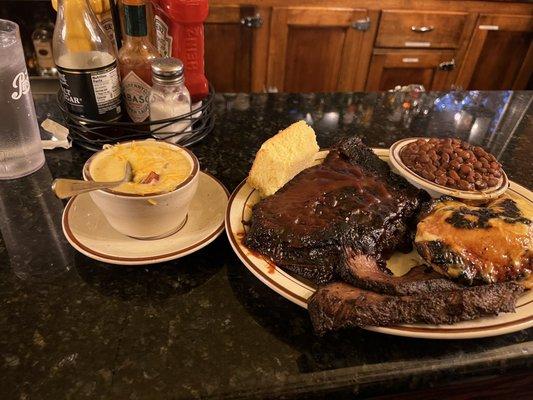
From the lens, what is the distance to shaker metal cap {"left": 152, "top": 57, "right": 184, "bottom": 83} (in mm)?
1006

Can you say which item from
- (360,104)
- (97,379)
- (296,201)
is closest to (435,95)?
(360,104)

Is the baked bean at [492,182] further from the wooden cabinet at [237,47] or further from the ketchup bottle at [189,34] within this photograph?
the wooden cabinet at [237,47]

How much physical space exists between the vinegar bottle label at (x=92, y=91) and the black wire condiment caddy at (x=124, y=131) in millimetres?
22

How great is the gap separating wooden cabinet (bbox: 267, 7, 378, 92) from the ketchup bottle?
138 cm

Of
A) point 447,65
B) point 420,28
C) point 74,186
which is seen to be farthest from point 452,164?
point 447,65

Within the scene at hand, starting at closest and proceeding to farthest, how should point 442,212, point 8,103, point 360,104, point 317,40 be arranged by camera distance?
1. point 442,212
2. point 8,103
3. point 360,104
4. point 317,40

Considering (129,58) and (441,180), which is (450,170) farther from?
(129,58)

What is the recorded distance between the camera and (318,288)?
2.34 feet

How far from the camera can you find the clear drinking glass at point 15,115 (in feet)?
3.01

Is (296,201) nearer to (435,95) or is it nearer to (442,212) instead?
(442,212)

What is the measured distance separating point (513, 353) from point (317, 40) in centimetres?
217

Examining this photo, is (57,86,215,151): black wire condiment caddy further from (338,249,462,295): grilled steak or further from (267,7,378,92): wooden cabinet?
(267,7,378,92): wooden cabinet

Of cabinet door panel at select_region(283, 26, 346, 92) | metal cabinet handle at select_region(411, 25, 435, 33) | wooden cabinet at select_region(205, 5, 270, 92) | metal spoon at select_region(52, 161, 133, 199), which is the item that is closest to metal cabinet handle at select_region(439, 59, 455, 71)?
metal cabinet handle at select_region(411, 25, 435, 33)

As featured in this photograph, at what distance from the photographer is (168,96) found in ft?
3.53
